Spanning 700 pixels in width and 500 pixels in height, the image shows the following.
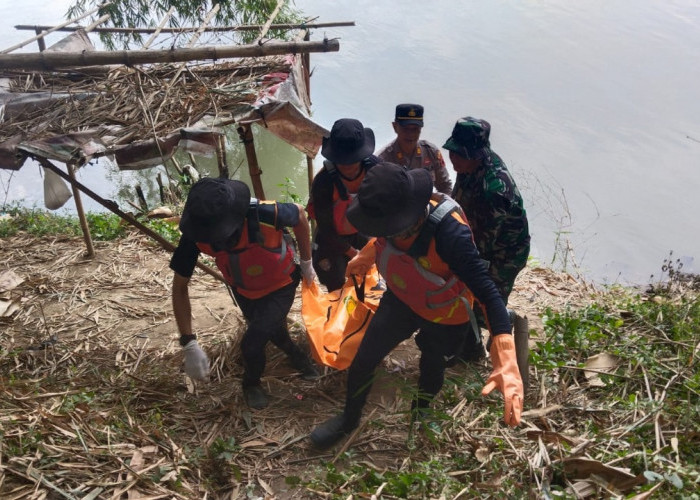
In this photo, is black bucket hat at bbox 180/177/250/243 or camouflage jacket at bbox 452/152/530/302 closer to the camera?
black bucket hat at bbox 180/177/250/243

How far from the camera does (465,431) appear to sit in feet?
9.46

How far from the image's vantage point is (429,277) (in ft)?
8.93

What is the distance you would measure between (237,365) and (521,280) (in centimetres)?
345

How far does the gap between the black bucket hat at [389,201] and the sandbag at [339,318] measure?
1.18 metres

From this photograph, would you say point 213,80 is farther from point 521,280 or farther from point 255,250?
point 521,280

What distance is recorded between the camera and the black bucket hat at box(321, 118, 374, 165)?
3439mm

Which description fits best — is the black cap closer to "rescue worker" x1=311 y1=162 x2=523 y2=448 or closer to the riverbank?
"rescue worker" x1=311 y1=162 x2=523 y2=448

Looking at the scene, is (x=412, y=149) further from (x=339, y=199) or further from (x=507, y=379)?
(x=507, y=379)

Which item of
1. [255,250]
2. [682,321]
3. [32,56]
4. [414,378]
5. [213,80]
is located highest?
[32,56]

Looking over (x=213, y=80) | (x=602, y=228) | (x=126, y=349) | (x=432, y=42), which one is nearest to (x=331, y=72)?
(x=432, y=42)

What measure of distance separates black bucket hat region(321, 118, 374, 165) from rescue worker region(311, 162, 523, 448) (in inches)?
25.2

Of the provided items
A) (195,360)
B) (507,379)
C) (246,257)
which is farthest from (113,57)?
(507,379)

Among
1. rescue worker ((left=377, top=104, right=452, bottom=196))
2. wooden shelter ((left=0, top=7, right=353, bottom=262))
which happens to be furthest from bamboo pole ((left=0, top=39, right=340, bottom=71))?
rescue worker ((left=377, top=104, right=452, bottom=196))

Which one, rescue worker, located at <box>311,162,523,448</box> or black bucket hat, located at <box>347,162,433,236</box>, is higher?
black bucket hat, located at <box>347,162,433,236</box>
